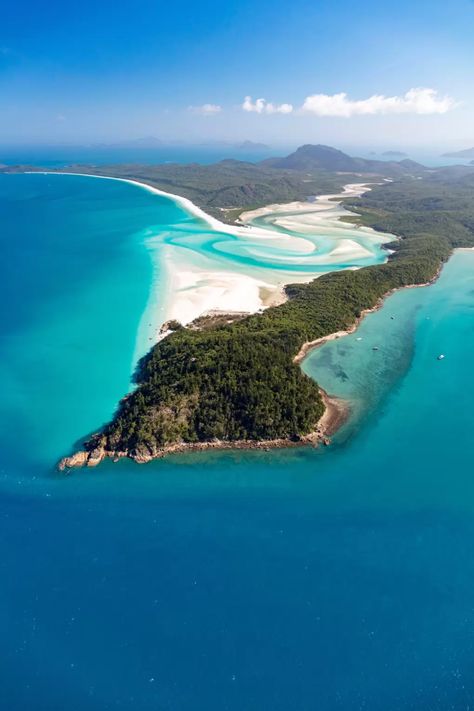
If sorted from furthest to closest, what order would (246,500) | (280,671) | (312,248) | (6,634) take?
1. (312,248)
2. (246,500)
3. (6,634)
4. (280,671)

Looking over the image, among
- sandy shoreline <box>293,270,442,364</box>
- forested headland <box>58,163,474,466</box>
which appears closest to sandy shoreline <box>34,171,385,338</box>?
forested headland <box>58,163,474,466</box>

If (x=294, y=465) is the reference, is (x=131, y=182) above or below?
above

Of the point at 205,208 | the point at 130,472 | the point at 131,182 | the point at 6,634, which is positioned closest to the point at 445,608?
the point at 130,472

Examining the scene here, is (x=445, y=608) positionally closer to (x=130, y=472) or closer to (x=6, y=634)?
(x=130, y=472)

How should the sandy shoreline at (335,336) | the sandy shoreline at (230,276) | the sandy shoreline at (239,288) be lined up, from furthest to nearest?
1. the sandy shoreline at (230,276)
2. the sandy shoreline at (335,336)
3. the sandy shoreline at (239,288)

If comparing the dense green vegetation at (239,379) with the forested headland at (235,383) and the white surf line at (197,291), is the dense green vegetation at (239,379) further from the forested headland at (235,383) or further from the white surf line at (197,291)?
the white surf line at (197,291)

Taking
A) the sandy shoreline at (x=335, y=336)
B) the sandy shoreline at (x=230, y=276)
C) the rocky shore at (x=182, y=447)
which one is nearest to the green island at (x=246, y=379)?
the rocky shore at (x=182, y=447)
